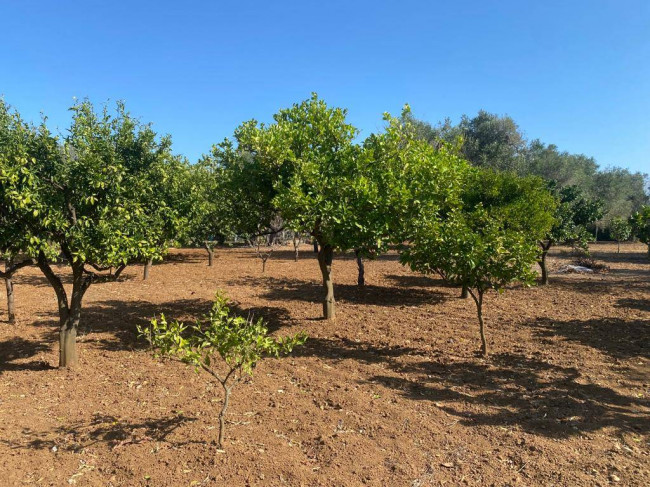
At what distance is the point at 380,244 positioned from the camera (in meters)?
9.66

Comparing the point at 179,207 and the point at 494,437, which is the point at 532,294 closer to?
the point at 494,437

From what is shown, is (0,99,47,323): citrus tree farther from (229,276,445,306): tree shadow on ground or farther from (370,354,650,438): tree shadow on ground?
(229,276,445,306): tree shadow on ground

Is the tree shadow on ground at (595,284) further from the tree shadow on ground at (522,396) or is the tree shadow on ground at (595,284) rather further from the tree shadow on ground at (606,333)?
the tree shadow on ground at (522,396)

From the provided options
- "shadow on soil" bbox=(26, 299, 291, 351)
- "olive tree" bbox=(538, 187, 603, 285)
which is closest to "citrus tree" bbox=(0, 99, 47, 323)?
"shadow on soil" bbox=(26, 299, 291, 351)

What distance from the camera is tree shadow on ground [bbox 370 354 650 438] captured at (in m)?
6.12

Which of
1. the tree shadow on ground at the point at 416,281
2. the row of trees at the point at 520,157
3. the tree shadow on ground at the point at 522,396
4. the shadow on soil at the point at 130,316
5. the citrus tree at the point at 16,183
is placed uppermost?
the row of trees at the point at 520,157

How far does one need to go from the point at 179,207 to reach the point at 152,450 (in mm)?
4915

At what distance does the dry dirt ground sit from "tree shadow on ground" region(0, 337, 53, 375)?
65 millimetres

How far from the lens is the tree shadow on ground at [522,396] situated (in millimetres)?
6125

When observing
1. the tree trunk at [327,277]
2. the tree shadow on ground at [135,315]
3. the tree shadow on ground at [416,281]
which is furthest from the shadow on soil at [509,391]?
the tree shadow on ground at [416,281]

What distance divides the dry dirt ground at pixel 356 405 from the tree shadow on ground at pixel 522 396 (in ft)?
0.12

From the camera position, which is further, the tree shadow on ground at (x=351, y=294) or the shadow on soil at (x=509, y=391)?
the tree shadow on ground at (x=351, y=294)

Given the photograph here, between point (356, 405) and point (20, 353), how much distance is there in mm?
7948

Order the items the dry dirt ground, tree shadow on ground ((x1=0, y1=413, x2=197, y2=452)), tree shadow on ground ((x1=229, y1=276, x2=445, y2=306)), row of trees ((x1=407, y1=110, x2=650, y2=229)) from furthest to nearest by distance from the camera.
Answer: row of trees ((x1=407, y1=110, x2=650, y2=229))
tree shadow on ground ((x1=229, y1=276, x2=445, y2=306))
tree shadow on ground ((x1=0, y1=413, x2=197, y2=452))
the dry dirt ground
